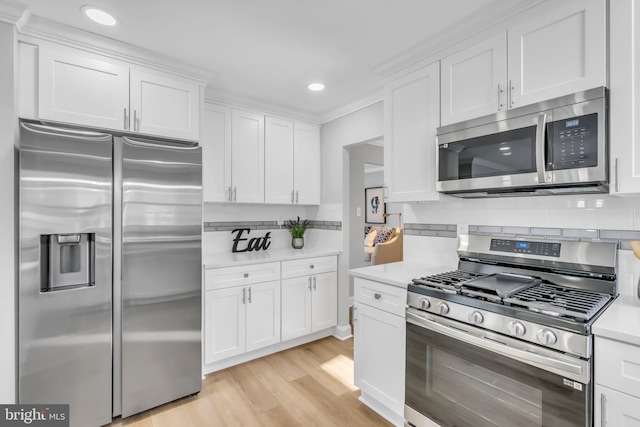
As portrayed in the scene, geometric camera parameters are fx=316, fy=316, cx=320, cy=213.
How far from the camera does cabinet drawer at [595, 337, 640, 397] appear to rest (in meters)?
1.10

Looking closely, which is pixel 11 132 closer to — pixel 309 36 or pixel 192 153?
pixel 192 153

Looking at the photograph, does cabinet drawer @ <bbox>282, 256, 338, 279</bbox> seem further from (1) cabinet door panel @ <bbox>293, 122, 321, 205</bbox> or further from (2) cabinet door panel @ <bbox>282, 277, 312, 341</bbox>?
(1) cabinet door panel @ <bbox>293, 122, 321, 205</bbox>

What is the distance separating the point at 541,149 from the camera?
5.14 feet

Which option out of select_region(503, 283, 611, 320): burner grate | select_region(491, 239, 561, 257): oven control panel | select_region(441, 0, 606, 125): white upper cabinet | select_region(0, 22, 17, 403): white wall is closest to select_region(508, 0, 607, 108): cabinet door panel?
select_region(441, 0, 606, 125): white upper cabinet

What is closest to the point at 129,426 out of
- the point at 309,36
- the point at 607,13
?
the point at 309,36

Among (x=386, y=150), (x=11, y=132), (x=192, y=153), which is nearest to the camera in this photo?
(x=11, y=132)

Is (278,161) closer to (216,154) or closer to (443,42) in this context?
(216,154)

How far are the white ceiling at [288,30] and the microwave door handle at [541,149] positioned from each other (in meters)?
0.66

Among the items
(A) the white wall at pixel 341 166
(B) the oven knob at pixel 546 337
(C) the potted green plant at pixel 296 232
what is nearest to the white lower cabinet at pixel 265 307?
(A) the white wall at pixel 341 166

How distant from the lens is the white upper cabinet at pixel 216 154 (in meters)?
2.91

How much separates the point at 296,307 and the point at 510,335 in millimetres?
2069

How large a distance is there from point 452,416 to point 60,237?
7.71 feet

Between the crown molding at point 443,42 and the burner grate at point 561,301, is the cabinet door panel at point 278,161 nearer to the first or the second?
the crown molding at point 443,42

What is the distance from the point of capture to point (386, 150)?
243 cm
